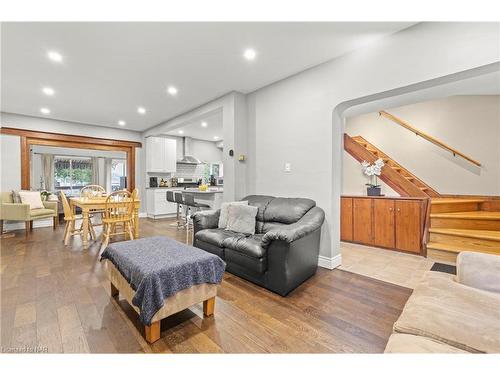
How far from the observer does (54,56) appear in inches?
111

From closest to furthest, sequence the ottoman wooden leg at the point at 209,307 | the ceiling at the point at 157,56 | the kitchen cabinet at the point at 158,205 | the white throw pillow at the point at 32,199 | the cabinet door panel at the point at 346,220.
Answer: the ottoman wooden leg at the point at 209,307
the ceiling at the point at 157,56
the cabinet door panel at the point at 346,220
the white throw pillow at the point at 32,199
the kitchen cabinet at the point at 158,205

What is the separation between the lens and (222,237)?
110 inches

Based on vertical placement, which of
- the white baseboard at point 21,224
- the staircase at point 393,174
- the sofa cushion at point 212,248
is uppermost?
the staircase at point 393,174

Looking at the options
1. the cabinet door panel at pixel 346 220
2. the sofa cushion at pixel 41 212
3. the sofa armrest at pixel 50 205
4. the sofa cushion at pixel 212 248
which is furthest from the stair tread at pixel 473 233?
the sofa armrest at pixel 50 205

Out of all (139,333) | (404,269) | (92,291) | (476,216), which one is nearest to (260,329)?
(139,333)

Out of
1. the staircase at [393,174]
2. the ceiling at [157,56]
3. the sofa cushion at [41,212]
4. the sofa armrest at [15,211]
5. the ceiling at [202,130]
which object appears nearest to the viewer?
the ceiling at [157,56]

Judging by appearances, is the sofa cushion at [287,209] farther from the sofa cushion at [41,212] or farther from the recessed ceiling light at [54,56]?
the sofa cushion at [41,212]

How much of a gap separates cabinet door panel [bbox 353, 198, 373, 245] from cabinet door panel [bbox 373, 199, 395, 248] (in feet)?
0.26

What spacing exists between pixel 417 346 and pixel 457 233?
120 inches

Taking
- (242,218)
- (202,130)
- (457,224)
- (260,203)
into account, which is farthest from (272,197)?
(202,130)

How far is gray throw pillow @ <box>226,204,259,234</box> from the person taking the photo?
3.03 metres

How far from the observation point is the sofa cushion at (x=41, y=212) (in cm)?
469

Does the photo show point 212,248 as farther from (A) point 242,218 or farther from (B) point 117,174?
(B) point 117,174

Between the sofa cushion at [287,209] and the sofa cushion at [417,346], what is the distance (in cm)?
186
